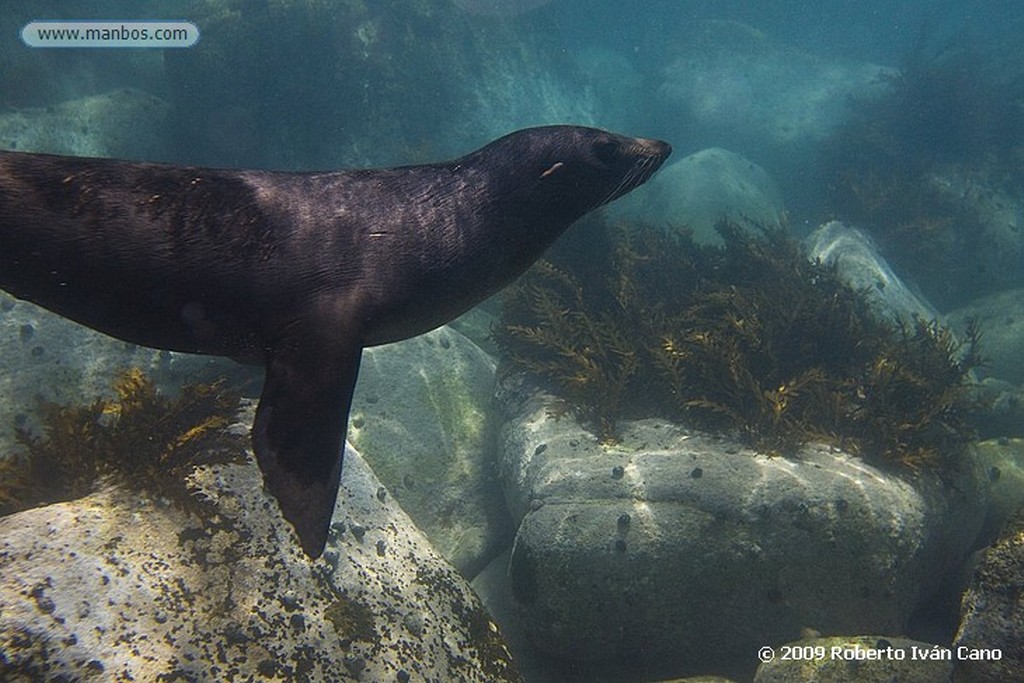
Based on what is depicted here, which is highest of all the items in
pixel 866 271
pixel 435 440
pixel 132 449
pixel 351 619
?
pixel 866 271

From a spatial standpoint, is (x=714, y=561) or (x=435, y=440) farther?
(x=435, y=440)

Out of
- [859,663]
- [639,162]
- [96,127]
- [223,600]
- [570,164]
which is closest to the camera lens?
[223,600]

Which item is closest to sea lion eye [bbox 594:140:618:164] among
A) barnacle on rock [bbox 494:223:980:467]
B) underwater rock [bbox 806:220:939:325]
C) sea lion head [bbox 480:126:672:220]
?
sea lion head [bbox 480:126:672:220]

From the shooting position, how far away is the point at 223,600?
315cm

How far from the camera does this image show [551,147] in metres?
3.29

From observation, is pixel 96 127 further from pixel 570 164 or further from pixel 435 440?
pixel 570 164

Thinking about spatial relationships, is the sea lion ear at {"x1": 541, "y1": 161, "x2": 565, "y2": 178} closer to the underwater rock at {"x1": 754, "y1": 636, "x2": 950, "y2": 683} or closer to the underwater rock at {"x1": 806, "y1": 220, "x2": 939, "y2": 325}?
the underwater rock at {"x1": 754, "y1": 636, "x2": 950, "y2": 683}

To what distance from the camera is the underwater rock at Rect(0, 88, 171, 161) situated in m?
12.7

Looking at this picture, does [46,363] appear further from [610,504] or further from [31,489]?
[610,504]

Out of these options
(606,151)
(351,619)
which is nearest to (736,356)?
(606,151)

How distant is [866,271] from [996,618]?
7.00 m

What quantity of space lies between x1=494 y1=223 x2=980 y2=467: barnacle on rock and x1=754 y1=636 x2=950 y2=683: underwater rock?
1739 millimetres

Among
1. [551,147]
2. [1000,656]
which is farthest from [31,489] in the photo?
[1000,656]

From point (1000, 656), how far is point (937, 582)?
104 inches
